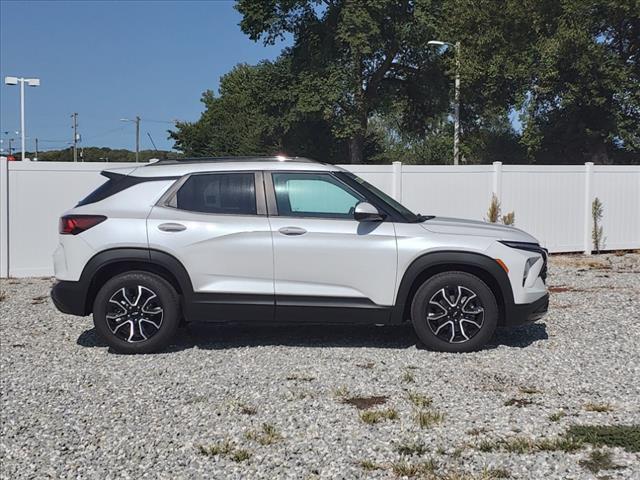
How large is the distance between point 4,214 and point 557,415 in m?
9.13

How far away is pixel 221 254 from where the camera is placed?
6023 mm

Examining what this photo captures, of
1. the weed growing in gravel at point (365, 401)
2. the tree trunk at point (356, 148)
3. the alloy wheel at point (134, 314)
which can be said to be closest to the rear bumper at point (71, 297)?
the alloy wheel at point (134, 314)

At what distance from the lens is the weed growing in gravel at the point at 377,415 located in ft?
14.4

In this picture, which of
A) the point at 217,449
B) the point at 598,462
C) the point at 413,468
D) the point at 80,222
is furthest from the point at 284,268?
the point at 598,462

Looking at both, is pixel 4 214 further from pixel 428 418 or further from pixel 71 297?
pixel 428 418

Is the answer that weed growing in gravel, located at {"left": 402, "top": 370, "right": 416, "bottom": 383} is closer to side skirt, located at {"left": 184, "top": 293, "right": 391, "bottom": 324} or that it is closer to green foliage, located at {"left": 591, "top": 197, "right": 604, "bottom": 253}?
side skirt, located at {"left": 184, "top": 293, "right": 391, "bottom": 324}

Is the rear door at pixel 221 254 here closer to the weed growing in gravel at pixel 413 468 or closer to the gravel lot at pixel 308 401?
the gravel lot at pixel 308 401

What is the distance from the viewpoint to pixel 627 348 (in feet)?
20.4

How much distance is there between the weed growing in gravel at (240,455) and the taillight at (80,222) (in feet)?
9.81

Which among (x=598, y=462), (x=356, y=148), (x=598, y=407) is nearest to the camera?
(x=598, y=462)

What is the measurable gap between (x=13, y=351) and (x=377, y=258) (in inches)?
141

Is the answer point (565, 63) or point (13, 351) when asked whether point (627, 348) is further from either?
point (565, 63)

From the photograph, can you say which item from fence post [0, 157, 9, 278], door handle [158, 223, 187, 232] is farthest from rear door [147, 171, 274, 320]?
fence post [0, 157, 9, 278]

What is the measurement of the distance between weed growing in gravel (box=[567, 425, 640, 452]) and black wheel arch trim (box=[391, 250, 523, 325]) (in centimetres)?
192
